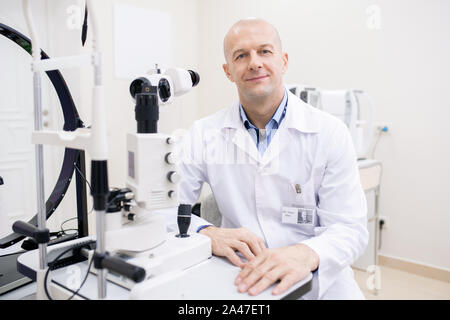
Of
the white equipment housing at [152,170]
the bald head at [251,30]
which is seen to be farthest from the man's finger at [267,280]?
the bald head at [251,30]

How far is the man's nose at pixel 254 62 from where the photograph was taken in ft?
4.45

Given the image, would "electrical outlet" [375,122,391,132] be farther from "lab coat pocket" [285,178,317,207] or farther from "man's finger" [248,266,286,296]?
"man's finger" [248,266,286,296]

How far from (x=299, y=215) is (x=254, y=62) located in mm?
572

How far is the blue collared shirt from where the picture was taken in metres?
1.42

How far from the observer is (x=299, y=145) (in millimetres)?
1317

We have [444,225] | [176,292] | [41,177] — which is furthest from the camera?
[444,225]

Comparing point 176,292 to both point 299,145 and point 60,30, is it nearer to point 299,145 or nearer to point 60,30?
point 299,145

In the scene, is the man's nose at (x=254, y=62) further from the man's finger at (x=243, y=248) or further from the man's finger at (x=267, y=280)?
the man's finger at (x=267, y=280)

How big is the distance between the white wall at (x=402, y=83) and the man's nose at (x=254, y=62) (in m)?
1.90

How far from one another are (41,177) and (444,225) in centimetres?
276

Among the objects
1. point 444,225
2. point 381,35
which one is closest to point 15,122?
point 381,35

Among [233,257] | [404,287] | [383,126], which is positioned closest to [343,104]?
[383,126]

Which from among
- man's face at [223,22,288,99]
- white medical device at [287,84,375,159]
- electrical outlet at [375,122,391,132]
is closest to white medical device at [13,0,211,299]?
man's face at [223,22,288,99]
